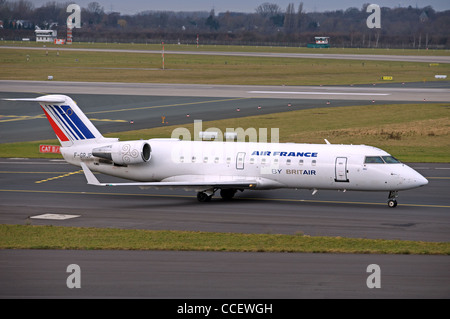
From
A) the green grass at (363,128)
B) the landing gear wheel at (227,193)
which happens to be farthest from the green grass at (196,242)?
the green grass at (363,128)

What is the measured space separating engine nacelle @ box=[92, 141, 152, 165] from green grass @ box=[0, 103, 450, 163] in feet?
54.8

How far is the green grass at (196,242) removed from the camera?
26.1 metres

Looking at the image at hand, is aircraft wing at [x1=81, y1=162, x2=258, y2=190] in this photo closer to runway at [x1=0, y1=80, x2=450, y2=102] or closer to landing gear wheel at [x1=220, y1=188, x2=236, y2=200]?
landing gear wheel at [x1=220, y1=188, x2=236, y2=200]

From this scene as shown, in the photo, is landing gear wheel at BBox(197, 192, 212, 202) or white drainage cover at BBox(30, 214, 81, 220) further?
landing gear wheel at BBox(197, 192, 212, 202)

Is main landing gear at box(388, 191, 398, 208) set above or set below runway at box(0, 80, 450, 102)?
below

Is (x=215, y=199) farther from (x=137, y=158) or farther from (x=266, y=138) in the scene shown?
(x=266, y=138)

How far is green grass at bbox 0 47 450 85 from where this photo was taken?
363ft

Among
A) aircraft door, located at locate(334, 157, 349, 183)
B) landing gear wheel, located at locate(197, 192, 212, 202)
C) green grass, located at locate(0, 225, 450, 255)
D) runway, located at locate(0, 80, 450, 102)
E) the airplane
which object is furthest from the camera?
runway, located at locate(0, 80, 450, 102)

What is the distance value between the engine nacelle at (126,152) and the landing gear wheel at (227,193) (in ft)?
15.5

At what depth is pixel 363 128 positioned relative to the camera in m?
63.4

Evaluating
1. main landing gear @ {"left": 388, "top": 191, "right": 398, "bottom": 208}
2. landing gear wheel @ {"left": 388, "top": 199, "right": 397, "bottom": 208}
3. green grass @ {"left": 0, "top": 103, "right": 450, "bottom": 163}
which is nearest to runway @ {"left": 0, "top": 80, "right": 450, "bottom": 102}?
green grass @ {"left": 0, "top": 103, "right": 450, "bottom": 163}

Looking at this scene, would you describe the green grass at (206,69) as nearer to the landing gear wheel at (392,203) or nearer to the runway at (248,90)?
the runway at (248,90)

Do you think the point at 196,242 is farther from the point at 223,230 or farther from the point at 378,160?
the point at 378,160
